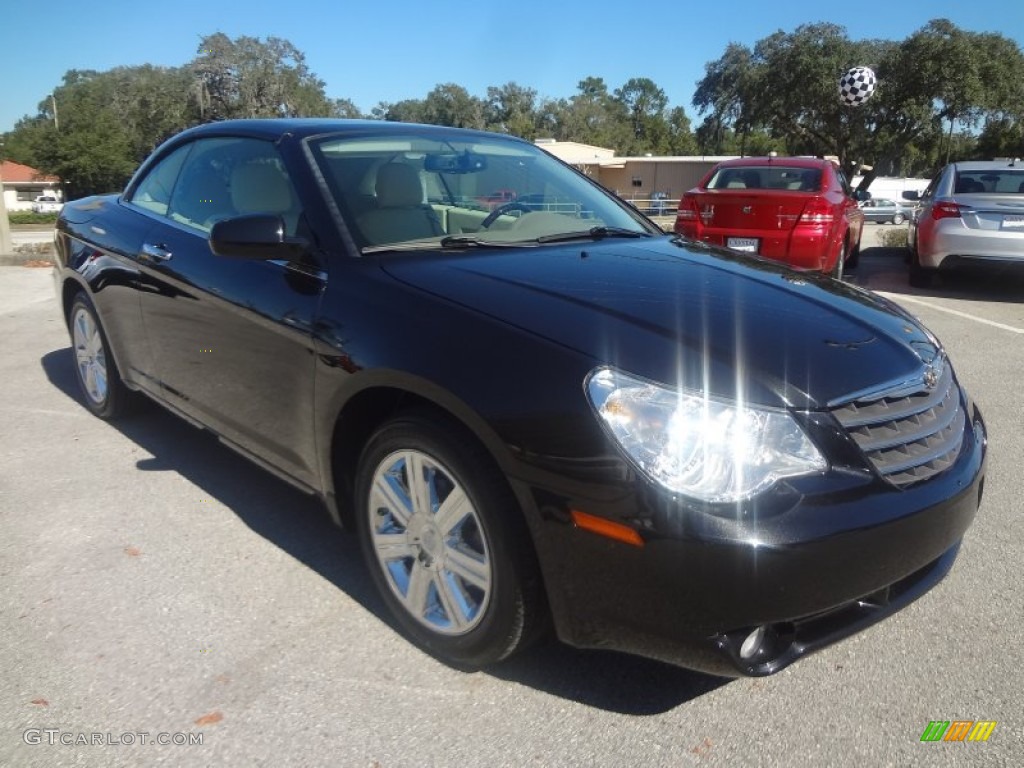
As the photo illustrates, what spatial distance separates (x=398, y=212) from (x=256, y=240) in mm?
531

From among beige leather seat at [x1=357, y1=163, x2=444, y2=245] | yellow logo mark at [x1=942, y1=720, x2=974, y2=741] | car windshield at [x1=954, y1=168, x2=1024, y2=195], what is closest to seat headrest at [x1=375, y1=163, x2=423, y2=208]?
beige leather seat at [x1=357, y1=163, x2=444, y2=245]

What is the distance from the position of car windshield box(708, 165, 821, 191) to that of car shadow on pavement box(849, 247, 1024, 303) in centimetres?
138

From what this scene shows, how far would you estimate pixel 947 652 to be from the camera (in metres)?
2.49

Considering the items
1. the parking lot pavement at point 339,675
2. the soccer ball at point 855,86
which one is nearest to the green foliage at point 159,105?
the soccer ball at point 855,86

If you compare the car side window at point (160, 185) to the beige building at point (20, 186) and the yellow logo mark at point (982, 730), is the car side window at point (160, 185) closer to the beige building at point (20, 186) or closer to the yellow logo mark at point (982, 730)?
the yellow logo mark at point (982, 730)

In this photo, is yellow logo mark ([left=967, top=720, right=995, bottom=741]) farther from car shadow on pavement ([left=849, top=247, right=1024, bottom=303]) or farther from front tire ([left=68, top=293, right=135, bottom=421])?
car shadow on pavement ([left=849, top=247, right=1024, bottom=303])

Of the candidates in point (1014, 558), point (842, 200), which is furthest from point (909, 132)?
point (1014, 558)

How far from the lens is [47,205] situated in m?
68.1

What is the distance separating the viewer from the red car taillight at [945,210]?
28.8ft

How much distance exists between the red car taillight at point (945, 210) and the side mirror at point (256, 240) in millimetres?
8196

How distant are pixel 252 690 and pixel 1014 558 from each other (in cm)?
273

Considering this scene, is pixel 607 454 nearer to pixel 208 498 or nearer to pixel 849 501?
pixel 849 501

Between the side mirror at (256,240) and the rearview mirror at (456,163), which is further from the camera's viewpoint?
the rearview mirror at (456,163)

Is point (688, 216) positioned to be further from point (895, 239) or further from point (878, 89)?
point (878, 89)
